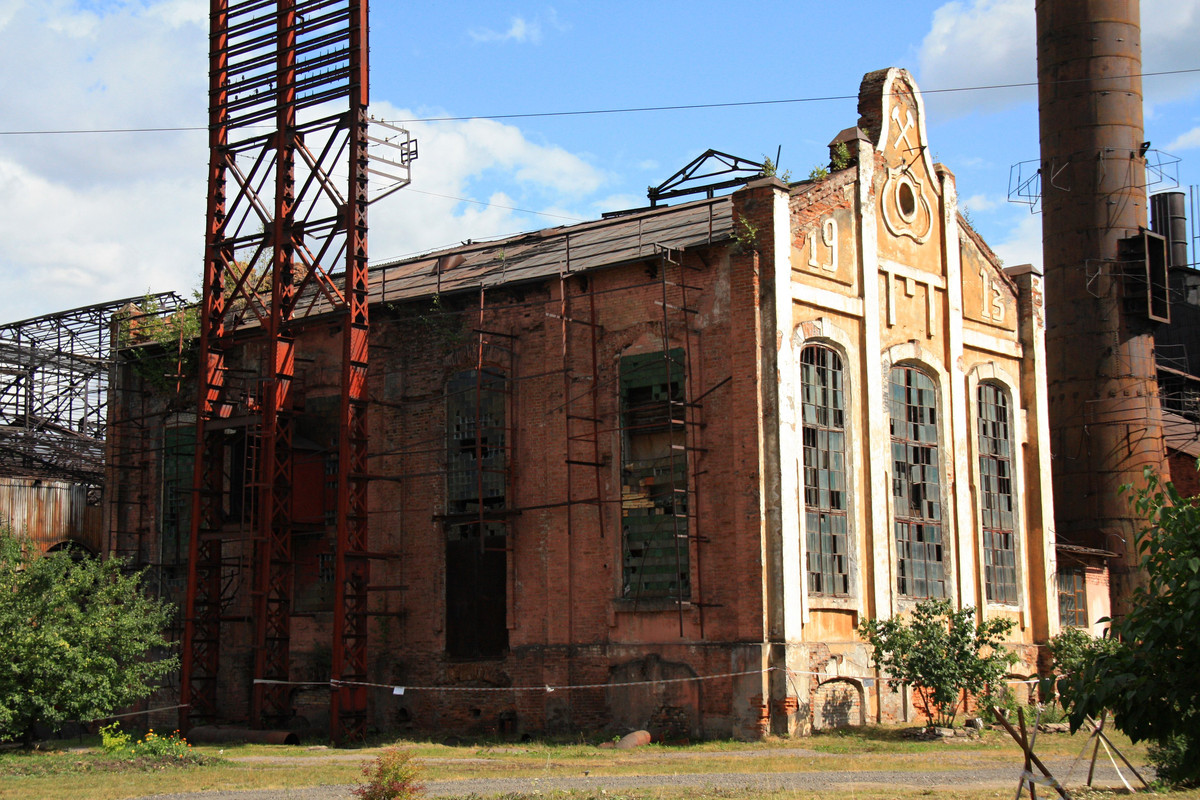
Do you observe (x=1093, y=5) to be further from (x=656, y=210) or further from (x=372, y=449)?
(x=372, y=449)

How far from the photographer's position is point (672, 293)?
2122 centimetres

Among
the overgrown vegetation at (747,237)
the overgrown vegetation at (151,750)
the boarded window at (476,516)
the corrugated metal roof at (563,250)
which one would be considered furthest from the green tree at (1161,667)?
the boarded window at (476,516)

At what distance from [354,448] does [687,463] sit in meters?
6.07

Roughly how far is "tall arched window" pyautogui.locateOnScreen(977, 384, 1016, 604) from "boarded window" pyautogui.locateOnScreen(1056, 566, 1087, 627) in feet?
8.21

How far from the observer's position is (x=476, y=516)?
22766mm

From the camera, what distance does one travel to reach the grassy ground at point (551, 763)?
14.4 meters

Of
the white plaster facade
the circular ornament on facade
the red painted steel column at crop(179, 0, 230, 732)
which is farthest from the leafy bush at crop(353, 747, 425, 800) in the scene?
the circular ornament on facade

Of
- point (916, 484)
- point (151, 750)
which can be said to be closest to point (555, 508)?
point (916, 484)

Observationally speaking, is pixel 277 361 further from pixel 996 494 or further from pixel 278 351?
pixel 996 494

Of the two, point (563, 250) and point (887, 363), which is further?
point (563, 250)

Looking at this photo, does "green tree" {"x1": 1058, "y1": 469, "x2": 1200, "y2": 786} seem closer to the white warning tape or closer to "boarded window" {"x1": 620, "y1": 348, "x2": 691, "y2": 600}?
the white warning tape

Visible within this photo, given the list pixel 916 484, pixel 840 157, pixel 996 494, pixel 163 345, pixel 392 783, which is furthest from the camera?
pixel 163 345

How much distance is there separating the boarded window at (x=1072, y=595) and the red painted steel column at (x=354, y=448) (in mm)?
14500

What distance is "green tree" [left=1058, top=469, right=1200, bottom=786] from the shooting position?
7.46 m
